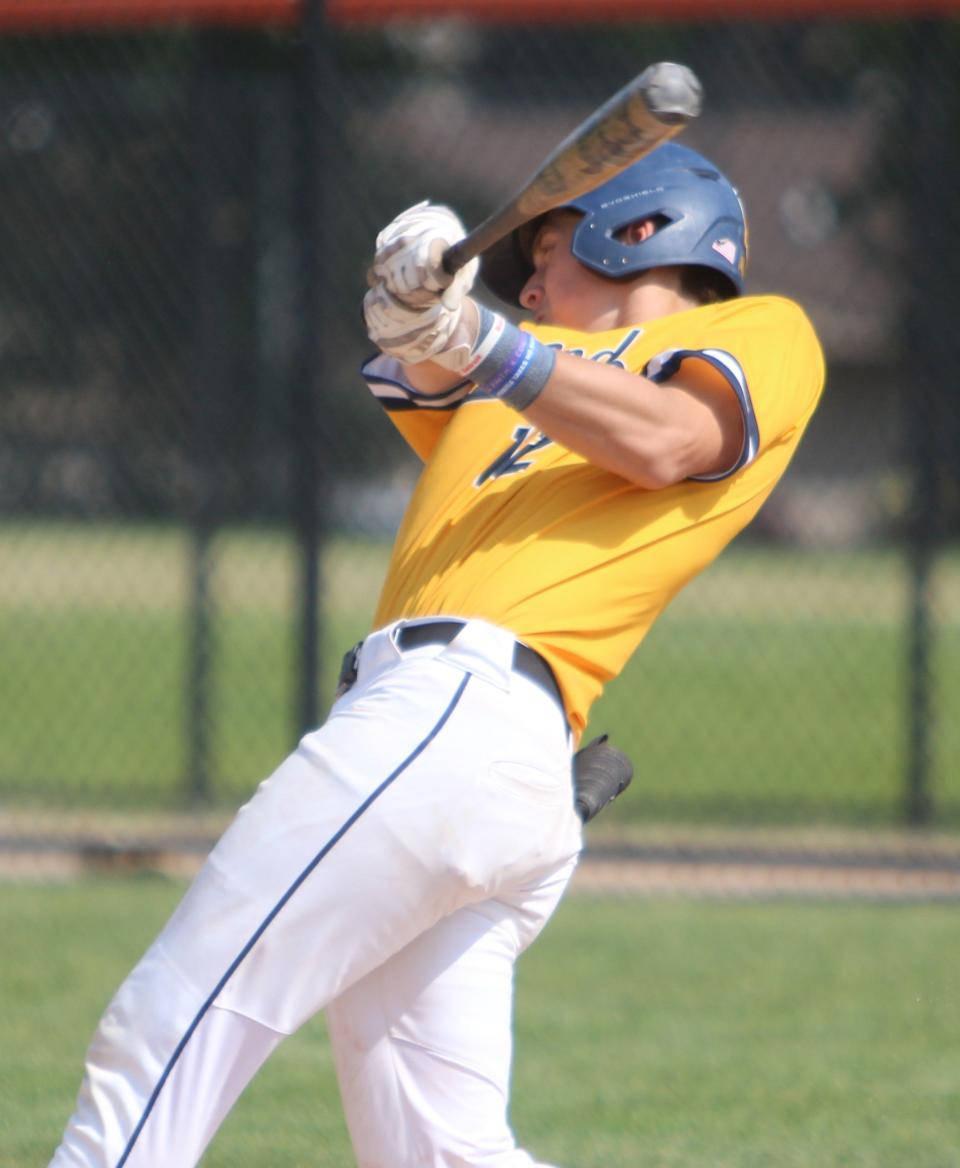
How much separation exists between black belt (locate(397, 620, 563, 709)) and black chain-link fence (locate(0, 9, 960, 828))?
366 cm

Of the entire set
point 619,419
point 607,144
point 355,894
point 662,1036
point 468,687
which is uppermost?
point 607,144

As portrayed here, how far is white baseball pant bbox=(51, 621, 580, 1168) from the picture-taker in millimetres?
A: 2193

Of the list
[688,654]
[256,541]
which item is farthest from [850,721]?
[256,541]

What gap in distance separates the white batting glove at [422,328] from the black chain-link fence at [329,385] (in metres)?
3.79

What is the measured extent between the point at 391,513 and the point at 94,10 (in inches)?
93.4

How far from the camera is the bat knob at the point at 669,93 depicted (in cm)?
197

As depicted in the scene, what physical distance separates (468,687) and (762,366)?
0.63 metres

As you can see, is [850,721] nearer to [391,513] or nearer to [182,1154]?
[391,513]

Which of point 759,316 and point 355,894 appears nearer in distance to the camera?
point 355,894

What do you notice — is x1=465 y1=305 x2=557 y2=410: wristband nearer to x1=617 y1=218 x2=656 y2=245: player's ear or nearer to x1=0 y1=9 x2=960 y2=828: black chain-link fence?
x1=617 y1=218 x2=656 y2=245: player's ear

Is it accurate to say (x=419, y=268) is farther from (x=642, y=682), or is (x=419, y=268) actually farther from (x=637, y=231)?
(x=642, y=682)

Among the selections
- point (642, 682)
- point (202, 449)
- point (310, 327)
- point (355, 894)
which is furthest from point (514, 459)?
point (642, 682)

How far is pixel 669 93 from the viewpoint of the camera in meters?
1.97

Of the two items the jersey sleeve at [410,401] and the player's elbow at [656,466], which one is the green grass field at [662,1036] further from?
the player's elbow at [656,466]
